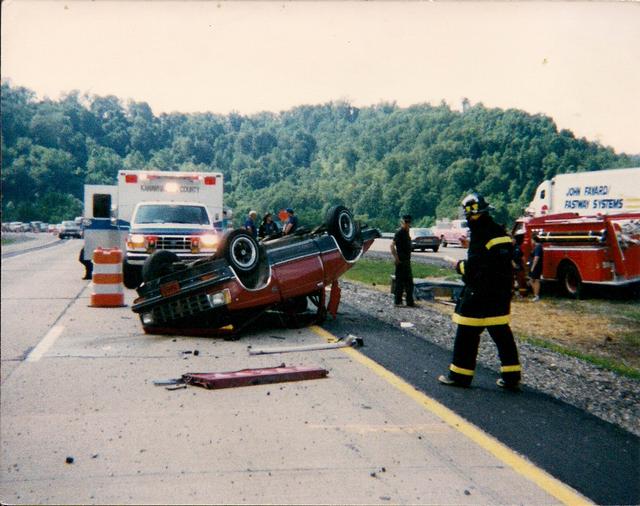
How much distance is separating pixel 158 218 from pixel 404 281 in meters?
6.86

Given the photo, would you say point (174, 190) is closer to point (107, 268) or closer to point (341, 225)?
point (107, 268)

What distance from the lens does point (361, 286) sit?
17.8m

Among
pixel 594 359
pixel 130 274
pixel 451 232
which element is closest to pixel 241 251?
pixel 594 359

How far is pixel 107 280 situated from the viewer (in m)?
12.8

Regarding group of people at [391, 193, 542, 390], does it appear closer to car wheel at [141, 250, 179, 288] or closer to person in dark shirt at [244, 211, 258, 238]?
car wheel at [141, 250, 179, 288]

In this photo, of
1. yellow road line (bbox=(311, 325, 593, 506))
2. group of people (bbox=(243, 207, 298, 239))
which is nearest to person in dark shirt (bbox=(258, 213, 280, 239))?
group of people (bbox=(243, 207, 298, 239))

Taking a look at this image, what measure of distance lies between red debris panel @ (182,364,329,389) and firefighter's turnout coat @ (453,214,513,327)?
1659 mm

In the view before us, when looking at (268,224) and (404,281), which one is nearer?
(404,281)

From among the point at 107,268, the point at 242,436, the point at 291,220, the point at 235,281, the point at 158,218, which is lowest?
the point at 242,436

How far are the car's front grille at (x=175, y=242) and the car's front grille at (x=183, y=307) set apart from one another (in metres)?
7.18

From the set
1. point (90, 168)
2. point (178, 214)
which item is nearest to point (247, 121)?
point (90, 168)

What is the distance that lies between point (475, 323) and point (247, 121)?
3870 millimetres

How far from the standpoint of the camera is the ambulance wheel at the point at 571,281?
16.8m

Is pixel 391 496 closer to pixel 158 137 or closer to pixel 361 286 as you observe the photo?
pixel 158 137
